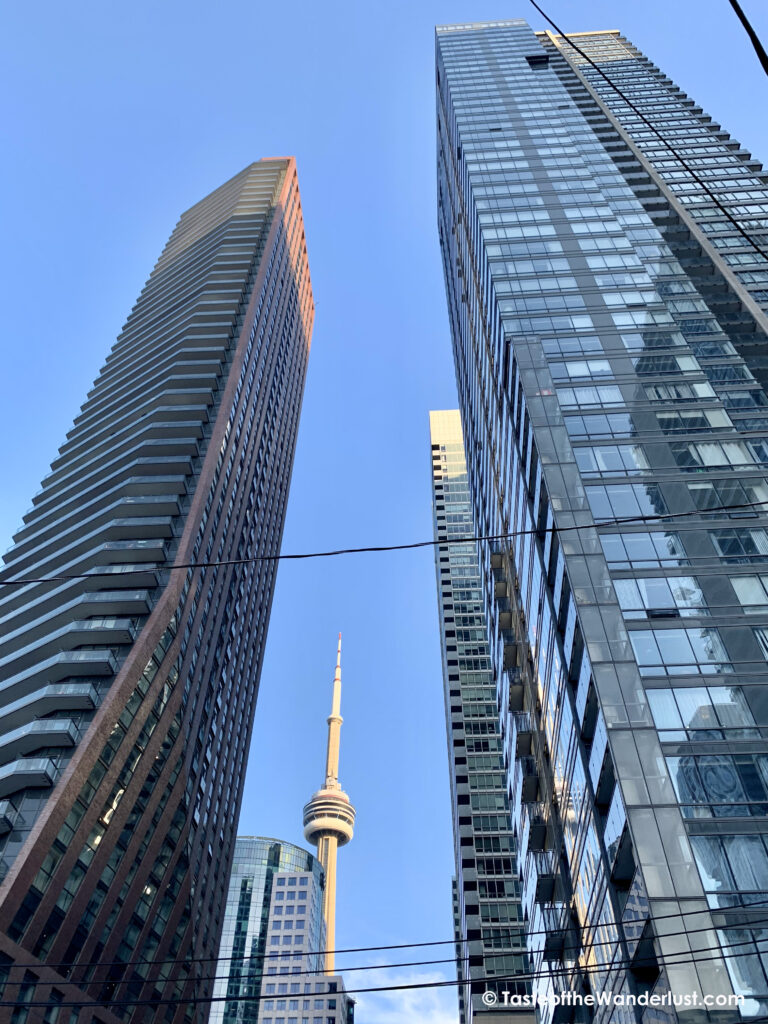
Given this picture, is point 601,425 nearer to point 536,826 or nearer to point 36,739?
point 536,826

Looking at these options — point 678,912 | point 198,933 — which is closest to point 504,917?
point 198,933

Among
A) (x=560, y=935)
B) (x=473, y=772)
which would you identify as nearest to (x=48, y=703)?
(x=560, y=935)

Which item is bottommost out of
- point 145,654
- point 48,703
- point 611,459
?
point 611,459

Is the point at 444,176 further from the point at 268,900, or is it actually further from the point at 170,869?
the point at 268,900

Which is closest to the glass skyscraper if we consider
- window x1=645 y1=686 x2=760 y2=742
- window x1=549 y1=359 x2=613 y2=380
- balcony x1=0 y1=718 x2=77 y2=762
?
balcony x1=0 y1=718 x2=77 y2=762

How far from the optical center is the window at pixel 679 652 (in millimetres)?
31734

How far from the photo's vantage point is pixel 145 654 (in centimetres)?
6109

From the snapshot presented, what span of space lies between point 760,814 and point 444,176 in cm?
9640

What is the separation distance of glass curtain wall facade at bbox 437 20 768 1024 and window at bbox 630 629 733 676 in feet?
0.26

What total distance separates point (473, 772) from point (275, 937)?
283 ft

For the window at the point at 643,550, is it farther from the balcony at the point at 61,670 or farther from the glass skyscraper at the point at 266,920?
the glass skyscraper at the point at 266,920

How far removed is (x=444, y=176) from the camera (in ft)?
352

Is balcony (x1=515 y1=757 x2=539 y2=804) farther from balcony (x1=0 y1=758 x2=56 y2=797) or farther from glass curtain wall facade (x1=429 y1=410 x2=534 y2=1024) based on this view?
balcony (x1=0 y1=758 x2=56 y2=797)

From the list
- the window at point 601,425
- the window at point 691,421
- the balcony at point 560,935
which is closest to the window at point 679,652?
the balcony at point 560,935
